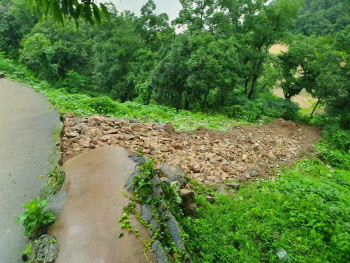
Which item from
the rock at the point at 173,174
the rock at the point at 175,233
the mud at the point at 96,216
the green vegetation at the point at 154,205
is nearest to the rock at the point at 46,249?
the mud at the point at 96,216

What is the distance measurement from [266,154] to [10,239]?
5.88 metres

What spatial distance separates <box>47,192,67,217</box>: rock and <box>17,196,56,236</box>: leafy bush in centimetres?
9

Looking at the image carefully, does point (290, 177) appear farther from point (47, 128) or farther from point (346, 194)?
point (47, 128)

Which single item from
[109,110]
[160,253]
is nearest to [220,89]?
[109,110]

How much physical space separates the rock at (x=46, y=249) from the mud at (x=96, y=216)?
1.8 inches

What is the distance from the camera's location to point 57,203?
2.76 m

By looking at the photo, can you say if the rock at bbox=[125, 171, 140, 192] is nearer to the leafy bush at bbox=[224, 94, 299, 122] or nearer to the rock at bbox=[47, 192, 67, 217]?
the rock at bbox=[47, 192, 67, 217]

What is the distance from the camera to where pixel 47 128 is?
16.1ft

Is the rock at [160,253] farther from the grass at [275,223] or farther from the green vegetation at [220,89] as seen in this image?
the grass at [275,223]

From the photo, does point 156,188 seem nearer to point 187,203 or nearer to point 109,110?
point 187,203

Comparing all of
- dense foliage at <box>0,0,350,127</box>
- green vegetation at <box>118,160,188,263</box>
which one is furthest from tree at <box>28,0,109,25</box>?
dense foliage at <box>0,0,350,127</box>

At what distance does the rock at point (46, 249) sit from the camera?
218 centimetres

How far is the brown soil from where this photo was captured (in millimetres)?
4719

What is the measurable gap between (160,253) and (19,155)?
3176mm
